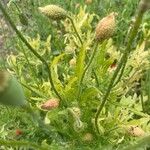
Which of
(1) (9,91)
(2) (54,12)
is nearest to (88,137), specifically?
(2) (54,12)

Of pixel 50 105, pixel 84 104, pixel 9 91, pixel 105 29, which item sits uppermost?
pixel 9 91

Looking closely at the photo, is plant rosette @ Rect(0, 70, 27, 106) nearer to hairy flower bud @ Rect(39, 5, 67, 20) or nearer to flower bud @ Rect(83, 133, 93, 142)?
hairy flower bud @ Rect(39, 5, 67, 20)

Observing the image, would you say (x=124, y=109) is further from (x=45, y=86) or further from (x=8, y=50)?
(x=8, y=50)

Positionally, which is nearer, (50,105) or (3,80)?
(3,80)

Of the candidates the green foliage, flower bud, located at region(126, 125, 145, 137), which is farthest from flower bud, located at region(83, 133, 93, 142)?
flower bud, located at region(126, 125, 145, 137)

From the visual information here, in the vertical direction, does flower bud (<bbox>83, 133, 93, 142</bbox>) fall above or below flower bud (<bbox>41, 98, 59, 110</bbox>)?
below

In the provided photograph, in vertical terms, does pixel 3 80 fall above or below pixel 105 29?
above

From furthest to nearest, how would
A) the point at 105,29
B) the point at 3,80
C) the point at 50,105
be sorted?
1. the point at 50,105
2. the point at 105,29
3. the point at 3,80

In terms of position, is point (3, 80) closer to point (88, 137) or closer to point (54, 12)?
point (54, 12)

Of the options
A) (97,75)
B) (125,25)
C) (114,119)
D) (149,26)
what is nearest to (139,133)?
(114,119)
